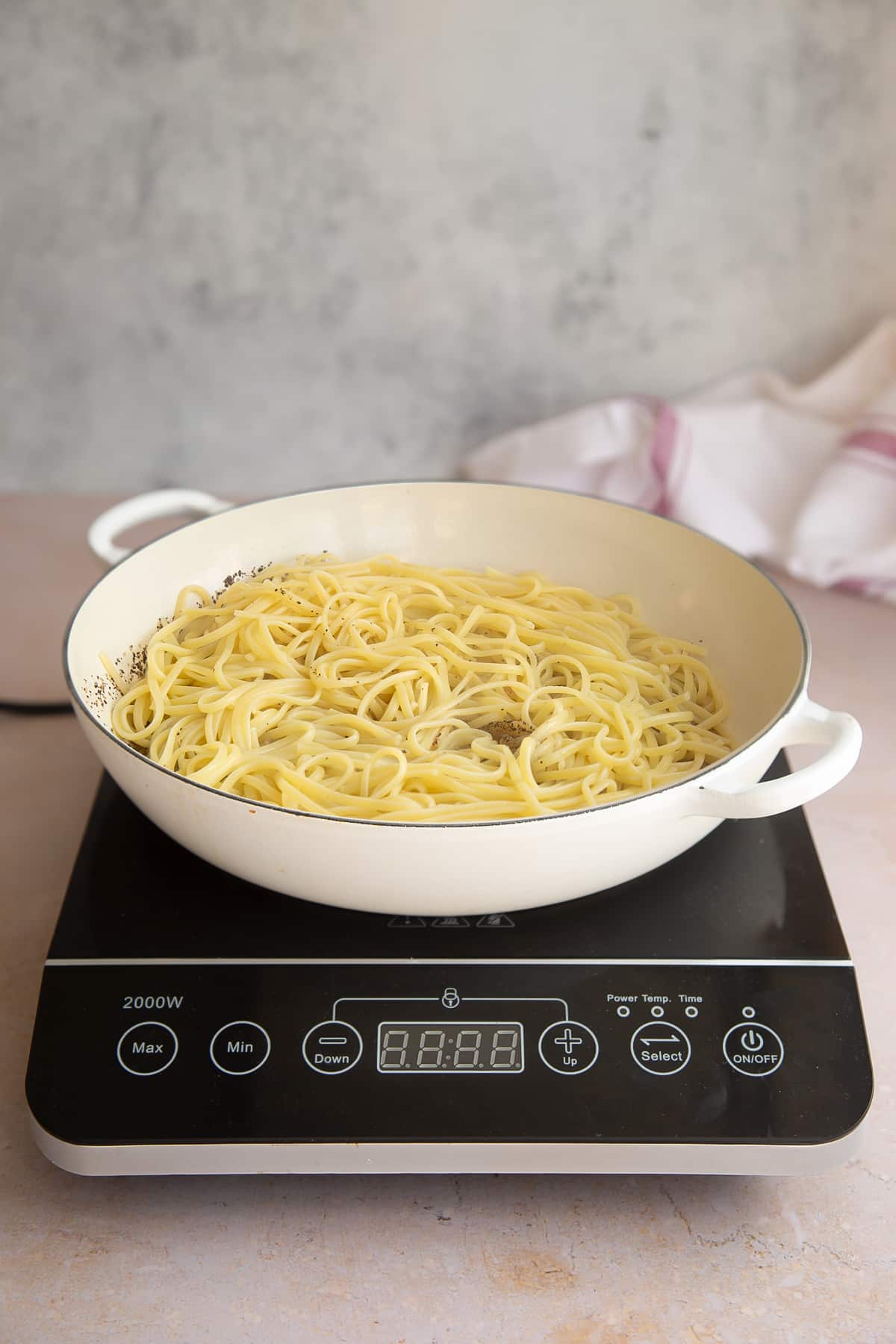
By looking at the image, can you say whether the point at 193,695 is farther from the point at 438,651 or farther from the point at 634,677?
the point at 634,677

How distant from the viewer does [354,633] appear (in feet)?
3.12

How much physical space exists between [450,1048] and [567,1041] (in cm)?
7

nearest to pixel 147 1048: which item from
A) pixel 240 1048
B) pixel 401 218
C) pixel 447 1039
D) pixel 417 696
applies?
pixel 240 1048

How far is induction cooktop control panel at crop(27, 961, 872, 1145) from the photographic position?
2.15ft

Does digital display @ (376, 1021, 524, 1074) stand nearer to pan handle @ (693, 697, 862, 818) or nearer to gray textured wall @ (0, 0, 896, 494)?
pan handle @ (693, 697, 862, 818)

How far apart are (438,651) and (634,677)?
16 centimetres

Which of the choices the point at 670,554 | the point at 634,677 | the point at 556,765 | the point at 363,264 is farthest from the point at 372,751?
the point at 363,264

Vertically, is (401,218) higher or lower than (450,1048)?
higher

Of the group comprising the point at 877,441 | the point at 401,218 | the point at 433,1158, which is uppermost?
the point at 401,218

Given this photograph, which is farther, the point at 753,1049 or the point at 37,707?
the point at 37,707

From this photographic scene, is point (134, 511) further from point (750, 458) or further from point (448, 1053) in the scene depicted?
point (750, 458)

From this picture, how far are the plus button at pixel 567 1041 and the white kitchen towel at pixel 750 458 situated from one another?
0.89m

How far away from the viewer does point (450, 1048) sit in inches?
26.9

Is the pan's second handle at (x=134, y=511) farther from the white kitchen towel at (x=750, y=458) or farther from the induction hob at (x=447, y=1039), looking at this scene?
the white kitchen towel at (x=750, y=458)
